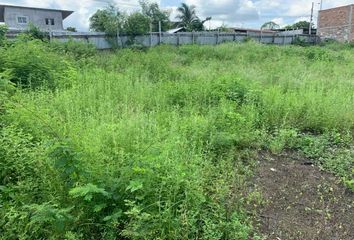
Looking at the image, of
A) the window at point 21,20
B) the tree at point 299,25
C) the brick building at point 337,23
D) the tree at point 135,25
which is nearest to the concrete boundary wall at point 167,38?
the tree at point 135,25

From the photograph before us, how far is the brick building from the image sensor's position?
2447 centimetres

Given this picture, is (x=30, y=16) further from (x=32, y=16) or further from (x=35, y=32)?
(x=35, y=32)

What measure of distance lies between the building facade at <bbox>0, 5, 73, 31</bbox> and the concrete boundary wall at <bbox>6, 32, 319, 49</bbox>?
10.7 metres

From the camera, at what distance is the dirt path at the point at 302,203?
226 centimetres

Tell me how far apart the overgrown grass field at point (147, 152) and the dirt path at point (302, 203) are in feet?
0.48

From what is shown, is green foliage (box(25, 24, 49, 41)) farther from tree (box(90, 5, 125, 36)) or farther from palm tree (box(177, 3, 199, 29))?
palm tree (box(177, 3, 199, 29))

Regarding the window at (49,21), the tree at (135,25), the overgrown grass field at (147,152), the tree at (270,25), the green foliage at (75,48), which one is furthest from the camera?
the tree at (270,25)

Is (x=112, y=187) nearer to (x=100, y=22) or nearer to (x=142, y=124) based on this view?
(x=142, y=124)

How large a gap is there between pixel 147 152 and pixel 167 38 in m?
15.2

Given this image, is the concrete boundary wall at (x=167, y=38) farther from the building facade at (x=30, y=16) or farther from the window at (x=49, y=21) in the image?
the window at (x=49, y=21)

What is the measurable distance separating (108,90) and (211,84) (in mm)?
1846

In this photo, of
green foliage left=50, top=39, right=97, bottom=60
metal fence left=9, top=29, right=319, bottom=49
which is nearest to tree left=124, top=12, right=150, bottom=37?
metal fence left=9, top=29, right=319, bottom=49

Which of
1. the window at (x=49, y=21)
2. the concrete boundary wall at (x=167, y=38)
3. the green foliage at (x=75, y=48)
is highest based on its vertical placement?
the window at (x=49, y=21)

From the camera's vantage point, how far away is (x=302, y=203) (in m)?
2.61
